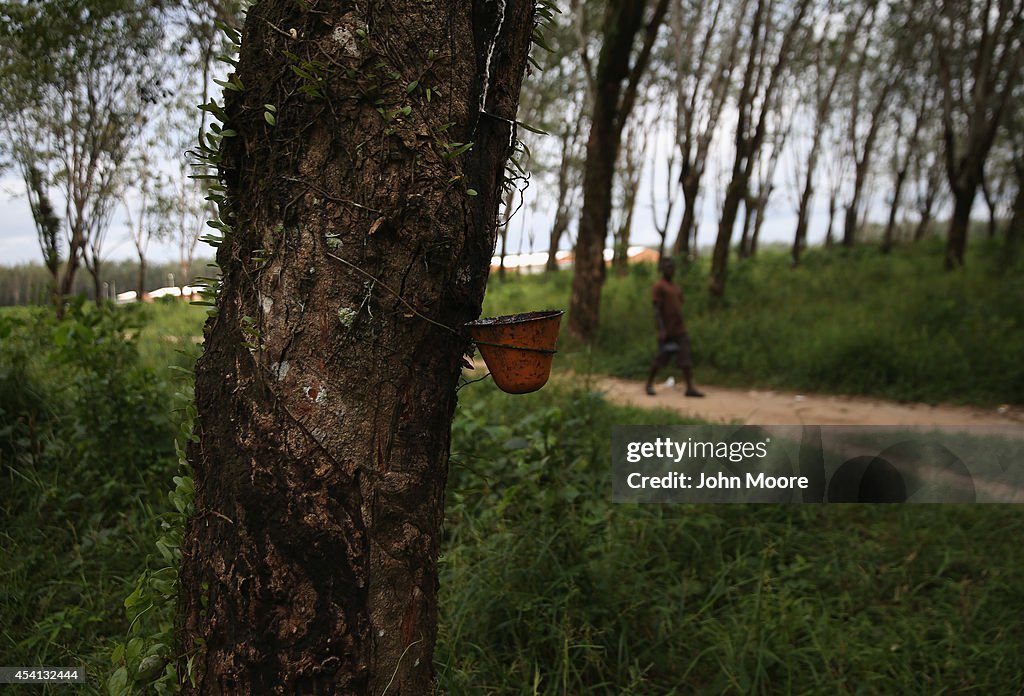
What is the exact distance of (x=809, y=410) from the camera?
6.96 metres

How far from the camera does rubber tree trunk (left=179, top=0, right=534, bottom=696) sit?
1358mm

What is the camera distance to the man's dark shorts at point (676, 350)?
311 inches

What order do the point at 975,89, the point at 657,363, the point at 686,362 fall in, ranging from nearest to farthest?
the point at 686,362, the point at 657,363, the point at 975,89

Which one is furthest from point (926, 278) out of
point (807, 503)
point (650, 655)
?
point (650, 655)

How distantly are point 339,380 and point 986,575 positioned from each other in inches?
146

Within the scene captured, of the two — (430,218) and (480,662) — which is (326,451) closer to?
(430,218)

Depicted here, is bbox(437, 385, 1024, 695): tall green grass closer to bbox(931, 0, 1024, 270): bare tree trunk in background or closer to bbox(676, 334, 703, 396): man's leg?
bbox(676, 334, 703, 396): man's leg

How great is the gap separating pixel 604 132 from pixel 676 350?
10.8 ft

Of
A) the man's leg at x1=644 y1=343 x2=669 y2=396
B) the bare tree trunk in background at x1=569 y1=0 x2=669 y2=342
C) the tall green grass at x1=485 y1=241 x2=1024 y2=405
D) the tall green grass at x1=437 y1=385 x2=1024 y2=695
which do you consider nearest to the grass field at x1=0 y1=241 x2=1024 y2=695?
the tall green grass at x1=437 y1=385 x2=1024 y2=695

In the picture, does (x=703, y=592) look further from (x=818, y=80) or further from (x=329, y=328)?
(x=818, y=80)

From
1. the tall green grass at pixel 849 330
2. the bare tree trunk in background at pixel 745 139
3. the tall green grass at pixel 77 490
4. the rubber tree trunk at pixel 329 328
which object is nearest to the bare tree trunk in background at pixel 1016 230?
the tall green grass at pixel 849 330

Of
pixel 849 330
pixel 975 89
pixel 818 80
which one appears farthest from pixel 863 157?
pixel 849 330

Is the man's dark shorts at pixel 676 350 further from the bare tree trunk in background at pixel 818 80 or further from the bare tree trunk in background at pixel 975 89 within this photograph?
the bare tree trunk in background at pixel 818 80

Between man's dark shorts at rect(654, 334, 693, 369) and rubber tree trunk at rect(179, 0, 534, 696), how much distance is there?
6762 mm
